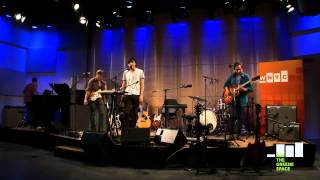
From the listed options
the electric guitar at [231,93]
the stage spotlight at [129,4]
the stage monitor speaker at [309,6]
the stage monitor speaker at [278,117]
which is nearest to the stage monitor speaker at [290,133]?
the stage monitor speaker at [278,117]

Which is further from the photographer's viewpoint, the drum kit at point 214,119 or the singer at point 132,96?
the drum kit at point 214,119

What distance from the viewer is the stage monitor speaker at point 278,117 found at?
303 inches

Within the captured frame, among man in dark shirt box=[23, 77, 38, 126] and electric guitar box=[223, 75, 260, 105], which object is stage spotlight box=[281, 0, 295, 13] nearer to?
electric guitar box=[223, 75, 260, 105]

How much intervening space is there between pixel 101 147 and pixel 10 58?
8.96m

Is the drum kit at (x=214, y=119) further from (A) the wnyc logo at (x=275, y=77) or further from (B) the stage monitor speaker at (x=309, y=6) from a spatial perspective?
(B) the stage monitor speaker at (x=309, y=6)

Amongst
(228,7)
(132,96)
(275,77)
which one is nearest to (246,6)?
(228,7)

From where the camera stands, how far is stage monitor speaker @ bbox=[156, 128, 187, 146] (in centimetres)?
617

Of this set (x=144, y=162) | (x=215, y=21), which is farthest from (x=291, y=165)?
(x=215, y=21)

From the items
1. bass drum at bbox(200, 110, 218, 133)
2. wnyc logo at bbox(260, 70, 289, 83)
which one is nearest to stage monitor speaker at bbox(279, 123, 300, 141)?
wnyc logo at bbox(260, 70, 289, 83)

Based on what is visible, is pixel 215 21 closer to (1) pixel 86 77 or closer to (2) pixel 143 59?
(2) pixel 143 59

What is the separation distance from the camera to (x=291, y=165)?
20.0ft

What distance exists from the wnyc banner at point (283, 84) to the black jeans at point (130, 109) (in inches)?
148

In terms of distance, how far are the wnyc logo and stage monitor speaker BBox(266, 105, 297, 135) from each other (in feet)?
3.72

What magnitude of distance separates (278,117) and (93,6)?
24.3ft
